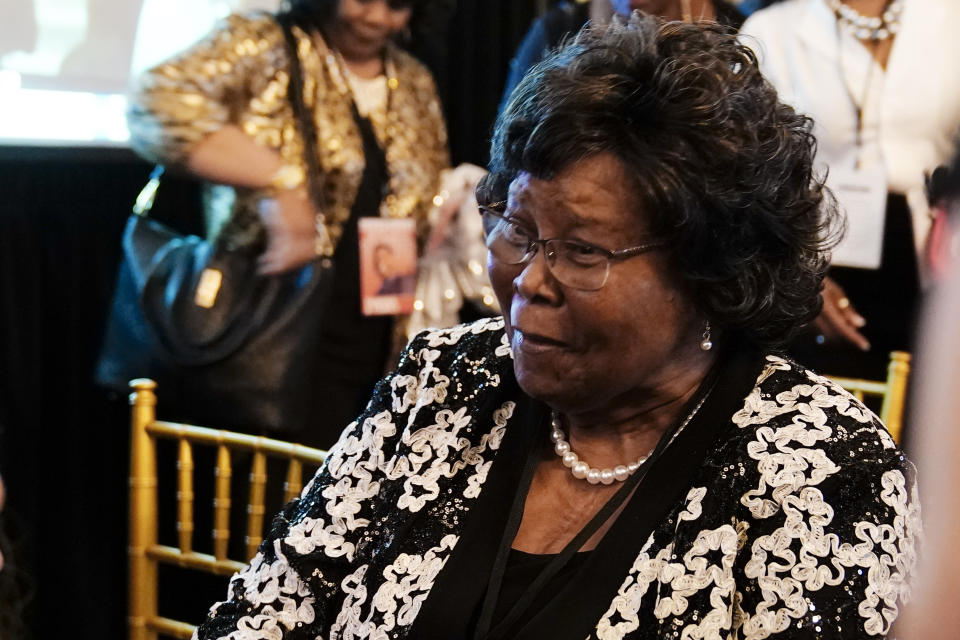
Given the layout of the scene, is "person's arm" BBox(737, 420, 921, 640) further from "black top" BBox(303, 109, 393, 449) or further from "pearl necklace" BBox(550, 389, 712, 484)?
"black top" BBox(303, 109, 393, 449)

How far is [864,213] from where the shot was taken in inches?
103

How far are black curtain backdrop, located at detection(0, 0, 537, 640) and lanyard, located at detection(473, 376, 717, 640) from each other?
1.88m

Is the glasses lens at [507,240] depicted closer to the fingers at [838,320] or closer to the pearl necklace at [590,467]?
the pearl necklace at [590,467]

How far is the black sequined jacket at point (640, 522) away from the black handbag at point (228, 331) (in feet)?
Answer: 3.30

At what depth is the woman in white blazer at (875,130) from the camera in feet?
8.59

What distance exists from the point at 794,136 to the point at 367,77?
1.63 meters

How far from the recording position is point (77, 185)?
334 cm

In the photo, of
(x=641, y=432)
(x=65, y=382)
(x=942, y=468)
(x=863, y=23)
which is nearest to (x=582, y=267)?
(x=641, y=432)

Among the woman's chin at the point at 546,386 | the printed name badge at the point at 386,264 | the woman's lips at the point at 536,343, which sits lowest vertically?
the printed name badge at the point at 386,264

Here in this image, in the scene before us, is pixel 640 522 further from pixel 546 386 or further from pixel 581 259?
pixel 581 259

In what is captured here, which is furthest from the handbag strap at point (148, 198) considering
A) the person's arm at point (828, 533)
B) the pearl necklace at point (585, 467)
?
the person's arm at point (828, 533)

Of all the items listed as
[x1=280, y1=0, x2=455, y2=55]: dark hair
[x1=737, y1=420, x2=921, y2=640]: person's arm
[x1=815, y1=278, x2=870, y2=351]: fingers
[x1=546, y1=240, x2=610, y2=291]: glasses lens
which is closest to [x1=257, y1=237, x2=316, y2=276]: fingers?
[x1=280, y1=0, x2=455, y2=55]: dark hair

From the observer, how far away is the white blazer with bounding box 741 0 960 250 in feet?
8.61

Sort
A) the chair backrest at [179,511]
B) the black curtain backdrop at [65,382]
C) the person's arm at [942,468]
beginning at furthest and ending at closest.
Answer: the black curtain backdrop at [65,382], the chair backrest at [179,511], the person's arm at [942,468]
